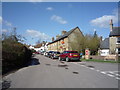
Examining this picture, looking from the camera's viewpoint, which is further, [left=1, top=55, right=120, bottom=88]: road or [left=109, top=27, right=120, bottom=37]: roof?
[left=109, top=27, right=120, bottom=37]: roof

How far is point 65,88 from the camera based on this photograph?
5.89 metres

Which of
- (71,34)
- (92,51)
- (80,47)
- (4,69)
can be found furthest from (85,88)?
(71,34)

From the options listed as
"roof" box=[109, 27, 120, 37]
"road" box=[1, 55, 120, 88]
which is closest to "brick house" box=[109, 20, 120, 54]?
"roof" box=[109, 27, 120, 37]

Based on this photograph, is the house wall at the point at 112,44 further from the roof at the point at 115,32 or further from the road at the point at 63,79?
the road at the point at 63,79

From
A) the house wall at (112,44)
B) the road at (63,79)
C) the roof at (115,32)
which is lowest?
the road at (63,79)

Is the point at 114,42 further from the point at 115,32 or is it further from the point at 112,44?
the point at 115,32

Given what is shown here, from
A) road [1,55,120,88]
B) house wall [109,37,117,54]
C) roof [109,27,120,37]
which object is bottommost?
road [1,55,120,88]

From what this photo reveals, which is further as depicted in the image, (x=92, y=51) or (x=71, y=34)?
(x=71, y=34)

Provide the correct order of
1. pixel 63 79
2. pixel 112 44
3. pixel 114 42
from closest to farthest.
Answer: pixel 63 79, pixel 114 42, pixel 112 44

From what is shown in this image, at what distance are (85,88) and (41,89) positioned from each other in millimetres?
2030

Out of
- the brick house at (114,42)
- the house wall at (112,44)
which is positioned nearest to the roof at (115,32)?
the brick house at (114,42)

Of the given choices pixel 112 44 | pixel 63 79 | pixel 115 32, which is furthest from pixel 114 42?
pixel 63 79

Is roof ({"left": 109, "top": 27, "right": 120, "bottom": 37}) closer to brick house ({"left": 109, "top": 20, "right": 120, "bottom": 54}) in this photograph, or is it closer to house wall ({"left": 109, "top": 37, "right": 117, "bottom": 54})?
brick house ({"left": 109, "top": 20, "right": 120, "bottom": 54})

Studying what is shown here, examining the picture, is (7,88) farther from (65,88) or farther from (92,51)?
(92,51)
